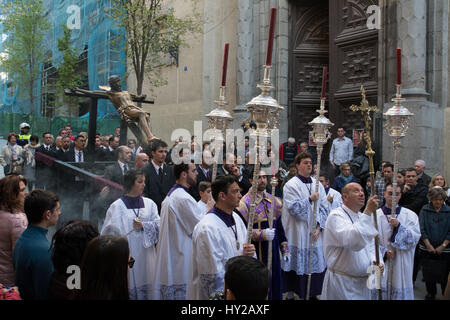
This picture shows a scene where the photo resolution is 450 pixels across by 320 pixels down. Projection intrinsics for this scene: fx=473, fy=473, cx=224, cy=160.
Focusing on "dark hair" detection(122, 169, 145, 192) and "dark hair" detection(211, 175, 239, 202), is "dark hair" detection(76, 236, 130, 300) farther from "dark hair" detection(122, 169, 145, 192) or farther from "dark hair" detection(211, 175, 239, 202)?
"dark hair" detection(122, 169, 145, 192)

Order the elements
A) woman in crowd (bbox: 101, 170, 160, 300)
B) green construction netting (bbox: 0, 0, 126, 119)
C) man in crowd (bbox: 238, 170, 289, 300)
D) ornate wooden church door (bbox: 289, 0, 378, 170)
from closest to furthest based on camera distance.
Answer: woman in crowd (bbox: 101, 170, 160, 300) < man in crowd (bbox: 238, 170, 289, 300) < ornate wooden church door (bbox: 289, 0, 378, 170) < green construction netting (bbox: 0, 0, 126, 119)

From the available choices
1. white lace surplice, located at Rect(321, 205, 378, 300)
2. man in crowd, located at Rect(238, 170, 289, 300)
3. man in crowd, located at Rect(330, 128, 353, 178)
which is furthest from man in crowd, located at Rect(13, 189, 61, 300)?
man in crowd, located at Rect(330, 128, 353, 178)

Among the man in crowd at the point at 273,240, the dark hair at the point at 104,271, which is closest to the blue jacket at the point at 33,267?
the dark hair at the point at 104,271

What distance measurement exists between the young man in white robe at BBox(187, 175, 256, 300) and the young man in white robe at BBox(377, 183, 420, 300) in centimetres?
190

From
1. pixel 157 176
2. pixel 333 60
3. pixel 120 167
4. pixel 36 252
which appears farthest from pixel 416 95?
Result: pixel 36 252

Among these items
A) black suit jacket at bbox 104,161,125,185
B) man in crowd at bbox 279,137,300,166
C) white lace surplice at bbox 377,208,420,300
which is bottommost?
white lace surplice at bbox 377,208,420,300

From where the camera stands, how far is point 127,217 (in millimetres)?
4914

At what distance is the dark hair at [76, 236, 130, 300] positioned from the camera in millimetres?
2457

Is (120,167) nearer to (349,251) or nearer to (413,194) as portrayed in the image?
(349,251)

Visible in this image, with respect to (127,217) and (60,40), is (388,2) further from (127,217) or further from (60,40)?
(60,40)

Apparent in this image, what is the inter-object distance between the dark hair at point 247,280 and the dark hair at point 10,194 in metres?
2.35

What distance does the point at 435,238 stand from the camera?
629cm
